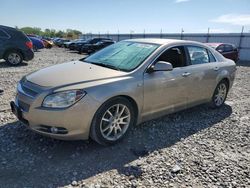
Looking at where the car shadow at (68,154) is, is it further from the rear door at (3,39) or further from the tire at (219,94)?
the rear door at (3,39)

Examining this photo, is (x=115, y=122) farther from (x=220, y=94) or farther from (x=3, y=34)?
(x=3, y=34)

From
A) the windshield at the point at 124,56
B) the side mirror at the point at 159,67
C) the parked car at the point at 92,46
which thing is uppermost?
the windshield at the point at 124,56

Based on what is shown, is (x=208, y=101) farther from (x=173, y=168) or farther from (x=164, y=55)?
(x=173, y=168)

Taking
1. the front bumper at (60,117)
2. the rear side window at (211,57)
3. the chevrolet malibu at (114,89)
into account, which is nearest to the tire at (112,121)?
the chevrolet malibu at (114,89)

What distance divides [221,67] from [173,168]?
3.09 meters

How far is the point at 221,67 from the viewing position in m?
5.48

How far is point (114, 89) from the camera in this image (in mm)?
3439

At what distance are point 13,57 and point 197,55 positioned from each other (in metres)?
8.58

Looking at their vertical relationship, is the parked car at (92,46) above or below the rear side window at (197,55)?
below

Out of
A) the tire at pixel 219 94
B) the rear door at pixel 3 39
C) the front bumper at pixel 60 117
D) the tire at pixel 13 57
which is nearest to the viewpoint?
the front bumper at pixel 60 117

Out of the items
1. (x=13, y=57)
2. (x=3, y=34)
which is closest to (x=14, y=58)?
(x=13, y=57)

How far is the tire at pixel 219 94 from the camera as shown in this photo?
5.62 meters

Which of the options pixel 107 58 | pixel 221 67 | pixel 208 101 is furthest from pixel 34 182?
pixel 221 67

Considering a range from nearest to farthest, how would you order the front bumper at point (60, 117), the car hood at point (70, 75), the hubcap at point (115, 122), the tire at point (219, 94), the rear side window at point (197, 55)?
the front bumper at point (60, 117) < the car hood at point (70, 75) < the hubcap at point (115, 122) < the rear side window at point (197, 55) < the tire at point (219, 94)
